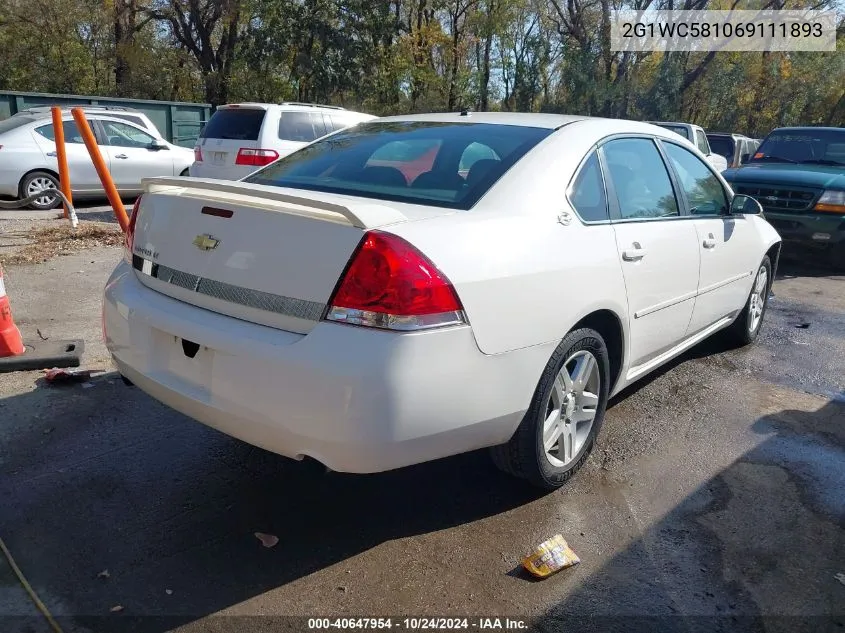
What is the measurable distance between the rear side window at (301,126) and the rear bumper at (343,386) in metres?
7.36

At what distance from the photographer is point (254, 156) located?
30.8ft

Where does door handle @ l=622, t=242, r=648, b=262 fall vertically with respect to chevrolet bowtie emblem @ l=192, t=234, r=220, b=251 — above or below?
below

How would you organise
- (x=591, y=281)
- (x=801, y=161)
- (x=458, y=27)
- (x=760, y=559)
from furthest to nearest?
1. (x=458, y=27)
2. (x=801, y=161)
3. (x=591, y=281)
4. (x=760, y=559)

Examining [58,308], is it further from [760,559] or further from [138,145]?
[138,145]

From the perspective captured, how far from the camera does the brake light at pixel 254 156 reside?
9375 millimetres

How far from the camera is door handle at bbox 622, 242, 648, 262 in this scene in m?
3.40

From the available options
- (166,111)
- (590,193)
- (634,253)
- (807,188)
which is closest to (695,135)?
(807,188)

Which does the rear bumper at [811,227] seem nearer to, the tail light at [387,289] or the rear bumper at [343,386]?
the rear bumper at [343,386]

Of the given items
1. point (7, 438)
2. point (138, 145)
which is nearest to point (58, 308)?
point (7, 438)

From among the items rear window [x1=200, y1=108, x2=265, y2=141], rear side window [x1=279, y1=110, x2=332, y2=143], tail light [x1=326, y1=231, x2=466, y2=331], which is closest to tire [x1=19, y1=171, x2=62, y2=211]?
rear window [x1=200, y1=108, x2=265, y2=141]

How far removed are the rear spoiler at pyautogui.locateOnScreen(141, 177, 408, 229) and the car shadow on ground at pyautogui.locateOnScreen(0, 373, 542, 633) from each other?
1.29 metres

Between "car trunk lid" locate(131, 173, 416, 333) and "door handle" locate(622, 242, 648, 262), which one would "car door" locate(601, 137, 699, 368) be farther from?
"car trunk lid" locate(131, 173, 416, 333)

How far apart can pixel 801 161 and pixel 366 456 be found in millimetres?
9655

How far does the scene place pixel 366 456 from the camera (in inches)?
95.6
